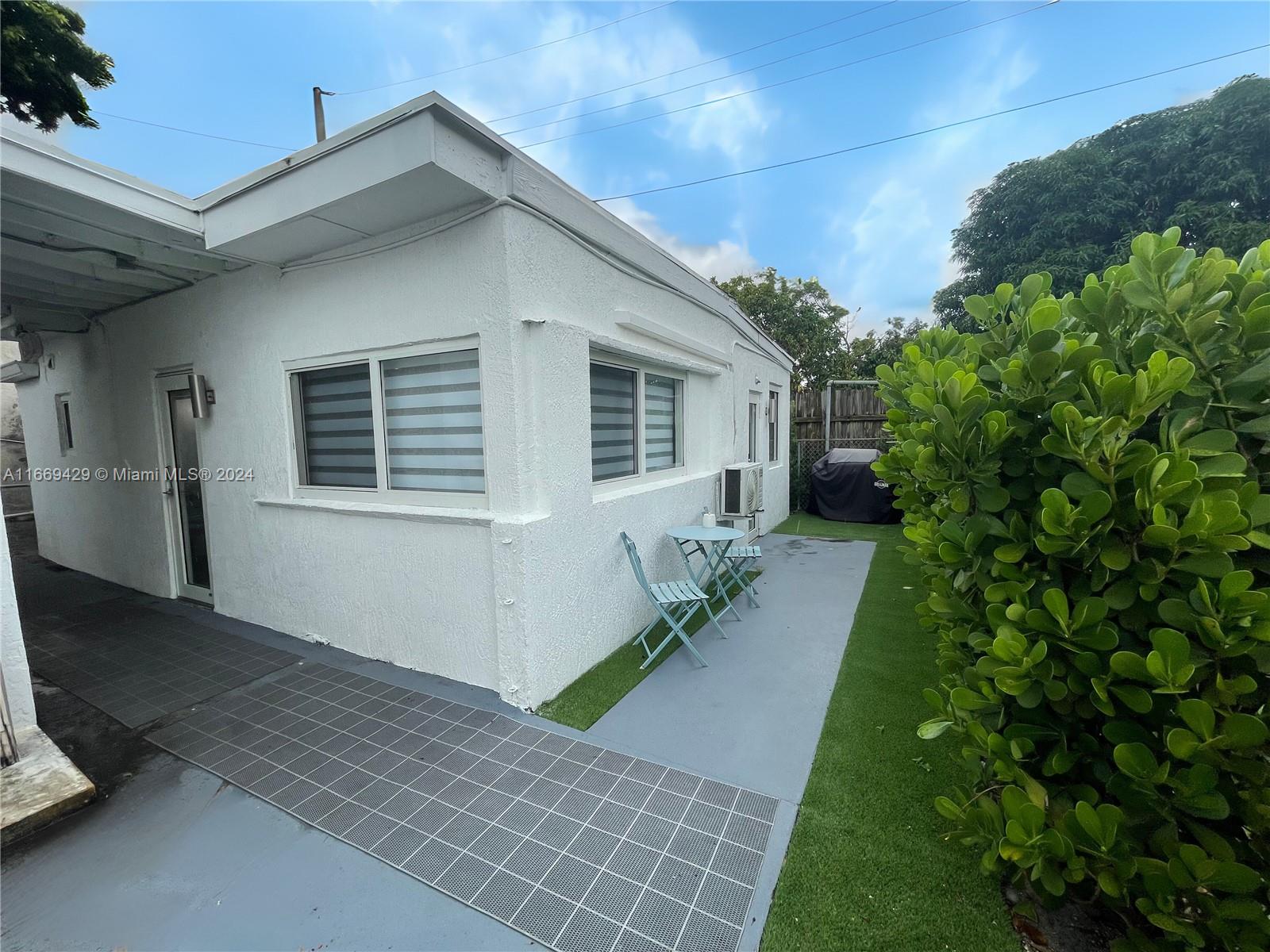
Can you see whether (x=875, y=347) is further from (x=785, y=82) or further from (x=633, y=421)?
(x=633, y=421)

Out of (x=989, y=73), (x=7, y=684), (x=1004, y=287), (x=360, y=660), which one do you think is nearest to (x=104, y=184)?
(x=7, y=684)

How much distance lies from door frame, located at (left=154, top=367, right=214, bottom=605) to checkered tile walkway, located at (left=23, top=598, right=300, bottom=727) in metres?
0.37

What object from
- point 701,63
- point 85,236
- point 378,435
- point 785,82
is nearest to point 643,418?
point 378,435

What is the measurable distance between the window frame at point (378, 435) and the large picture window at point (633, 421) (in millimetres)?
1008

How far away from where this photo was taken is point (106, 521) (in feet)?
20.8

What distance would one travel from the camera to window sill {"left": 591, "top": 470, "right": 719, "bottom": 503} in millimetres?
4207

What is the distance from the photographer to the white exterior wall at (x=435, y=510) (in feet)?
10.7

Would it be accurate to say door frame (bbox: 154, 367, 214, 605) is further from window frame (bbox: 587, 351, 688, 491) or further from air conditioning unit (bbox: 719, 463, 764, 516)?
air conditioning unit (bbox: 719, 463, 764, 516)

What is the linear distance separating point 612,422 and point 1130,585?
365cm

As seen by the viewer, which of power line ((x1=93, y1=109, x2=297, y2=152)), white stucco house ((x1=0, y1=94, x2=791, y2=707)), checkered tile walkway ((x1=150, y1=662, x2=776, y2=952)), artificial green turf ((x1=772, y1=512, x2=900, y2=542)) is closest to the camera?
checkered tile walkway ((x1=150, y1=662, x2=776, y2=952))

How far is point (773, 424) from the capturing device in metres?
10.1

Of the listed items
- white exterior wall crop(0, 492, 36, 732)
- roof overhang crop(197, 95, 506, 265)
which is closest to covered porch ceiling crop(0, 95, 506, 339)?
roof overhang crop(197, 95, 506, 265)

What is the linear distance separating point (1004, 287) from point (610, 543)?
300cm

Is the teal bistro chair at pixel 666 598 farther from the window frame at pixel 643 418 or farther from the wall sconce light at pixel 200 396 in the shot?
the wall sconce light at pixel 200 396
